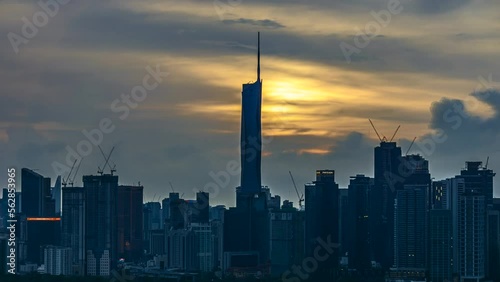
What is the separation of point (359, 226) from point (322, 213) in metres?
2.04

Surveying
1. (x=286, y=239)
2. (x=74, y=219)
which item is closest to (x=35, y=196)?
(x=74, y=219)

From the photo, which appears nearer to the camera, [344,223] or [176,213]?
[344,223]

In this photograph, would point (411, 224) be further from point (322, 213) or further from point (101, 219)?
point (101, 219)

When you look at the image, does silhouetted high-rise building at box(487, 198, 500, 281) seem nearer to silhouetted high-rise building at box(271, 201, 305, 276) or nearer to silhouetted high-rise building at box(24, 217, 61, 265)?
silhouetted high-rise building at box(271, 201, 305, 276)

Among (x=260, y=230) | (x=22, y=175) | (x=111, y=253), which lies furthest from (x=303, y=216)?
(x=22, y=175)

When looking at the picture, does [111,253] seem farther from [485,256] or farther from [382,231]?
[485,256]

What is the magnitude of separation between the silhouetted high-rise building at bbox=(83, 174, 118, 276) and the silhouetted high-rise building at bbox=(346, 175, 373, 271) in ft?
42.1

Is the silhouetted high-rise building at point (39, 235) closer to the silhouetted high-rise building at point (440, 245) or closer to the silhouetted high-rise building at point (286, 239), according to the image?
the silhouetted high-rise building at point (286, 239)

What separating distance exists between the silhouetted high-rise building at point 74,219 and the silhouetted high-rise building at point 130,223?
6.96ft

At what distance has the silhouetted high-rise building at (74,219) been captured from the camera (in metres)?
77.2

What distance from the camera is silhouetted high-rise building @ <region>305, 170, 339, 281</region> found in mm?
68938

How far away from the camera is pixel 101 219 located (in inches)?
3150

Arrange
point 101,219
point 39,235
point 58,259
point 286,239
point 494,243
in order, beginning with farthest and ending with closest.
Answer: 1. point 101,219
2. point 39,235
3. point 286,239
4. point 58,259
5. point 494,243

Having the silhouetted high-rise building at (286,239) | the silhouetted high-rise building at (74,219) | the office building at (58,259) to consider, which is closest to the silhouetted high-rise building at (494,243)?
the silhouetted high-rise building at (286,239)
